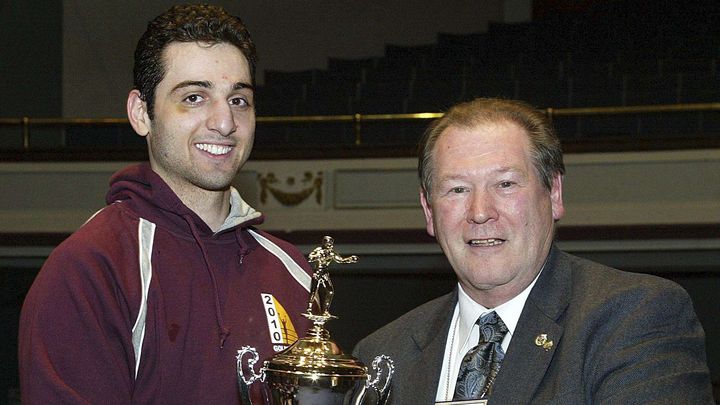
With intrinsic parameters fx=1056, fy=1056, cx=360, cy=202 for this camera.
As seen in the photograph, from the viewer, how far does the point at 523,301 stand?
2135 mm

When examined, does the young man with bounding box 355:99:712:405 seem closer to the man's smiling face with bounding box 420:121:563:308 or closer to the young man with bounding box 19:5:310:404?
the man's smiling face with bounding box 420:121:563:308

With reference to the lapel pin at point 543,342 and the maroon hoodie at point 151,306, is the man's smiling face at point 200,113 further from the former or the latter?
the lapel pin at point 543,342

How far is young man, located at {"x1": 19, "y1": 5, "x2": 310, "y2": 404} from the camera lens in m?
1.86

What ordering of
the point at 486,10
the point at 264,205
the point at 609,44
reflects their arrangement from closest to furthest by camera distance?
the point at 264,205 → the point at 609,44 → the point at 486,10

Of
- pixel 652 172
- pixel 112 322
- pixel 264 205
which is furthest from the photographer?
pixel 264 205

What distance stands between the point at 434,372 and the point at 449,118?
53 cm

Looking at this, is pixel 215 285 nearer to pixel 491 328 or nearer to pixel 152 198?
pixel 152 198

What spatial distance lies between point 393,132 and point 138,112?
5229mm

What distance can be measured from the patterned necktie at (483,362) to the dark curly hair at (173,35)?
74 centimetres

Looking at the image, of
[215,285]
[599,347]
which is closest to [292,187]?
[215,285]

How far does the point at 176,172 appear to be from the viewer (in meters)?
2.11

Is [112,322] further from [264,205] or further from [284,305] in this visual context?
[264,205]

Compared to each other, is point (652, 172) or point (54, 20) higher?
point (54, 20)

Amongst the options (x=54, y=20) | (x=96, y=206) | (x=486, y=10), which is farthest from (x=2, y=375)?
(x=486, y=10)
